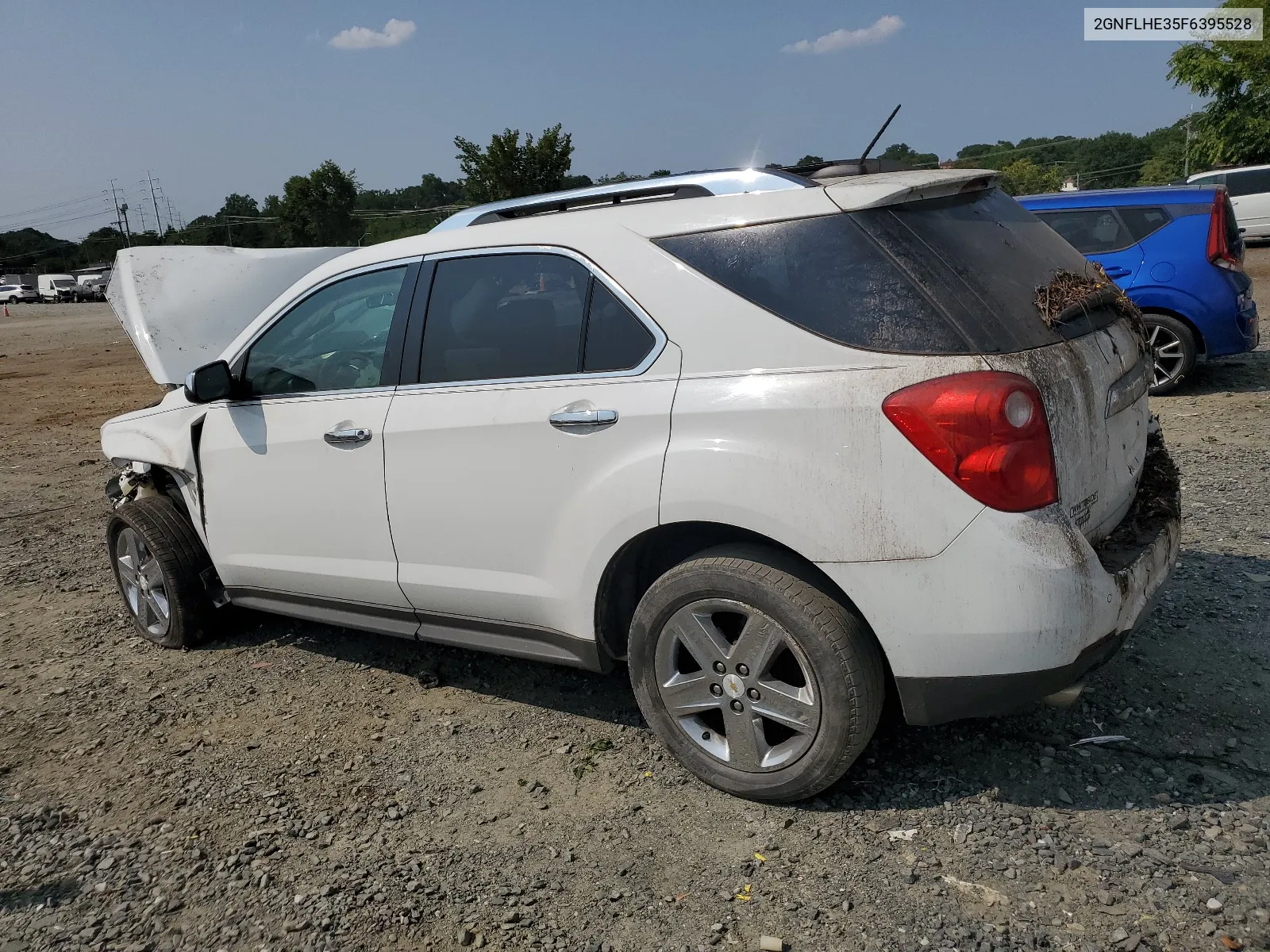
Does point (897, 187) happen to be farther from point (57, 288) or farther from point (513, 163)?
point (57, 288)

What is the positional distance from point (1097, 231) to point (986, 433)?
765 cm

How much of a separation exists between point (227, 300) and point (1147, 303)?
7624 mm

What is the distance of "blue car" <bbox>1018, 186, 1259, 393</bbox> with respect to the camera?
8.59 m

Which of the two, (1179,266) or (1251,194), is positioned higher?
(1251,194)

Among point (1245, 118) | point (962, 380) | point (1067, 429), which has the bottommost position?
point (1067, 429)

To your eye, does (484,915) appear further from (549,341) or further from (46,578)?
(46,578)

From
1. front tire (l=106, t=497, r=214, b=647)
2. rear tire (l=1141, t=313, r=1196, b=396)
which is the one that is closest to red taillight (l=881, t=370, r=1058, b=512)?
front tire (l=106, t=497, r=214, b=647)

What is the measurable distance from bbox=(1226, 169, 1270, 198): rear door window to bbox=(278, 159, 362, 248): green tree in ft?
205

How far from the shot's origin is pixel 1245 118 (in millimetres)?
31844

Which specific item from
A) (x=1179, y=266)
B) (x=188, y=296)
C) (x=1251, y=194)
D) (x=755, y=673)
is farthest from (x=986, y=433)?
(x=1251, y=194)

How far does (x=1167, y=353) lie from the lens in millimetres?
8875

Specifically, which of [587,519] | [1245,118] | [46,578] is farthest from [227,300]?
[1245,118]

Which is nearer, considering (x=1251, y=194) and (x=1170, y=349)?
(x=1170, y=349)

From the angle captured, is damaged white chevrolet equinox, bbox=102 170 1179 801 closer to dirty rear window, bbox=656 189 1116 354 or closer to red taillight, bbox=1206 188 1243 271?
dirty rear window, bbox=656 189 1116 354
